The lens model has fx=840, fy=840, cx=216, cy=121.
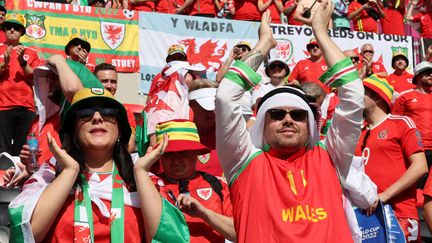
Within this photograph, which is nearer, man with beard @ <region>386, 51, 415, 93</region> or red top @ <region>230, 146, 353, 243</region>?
red top @ <region>230, 146, 353, 243</region>

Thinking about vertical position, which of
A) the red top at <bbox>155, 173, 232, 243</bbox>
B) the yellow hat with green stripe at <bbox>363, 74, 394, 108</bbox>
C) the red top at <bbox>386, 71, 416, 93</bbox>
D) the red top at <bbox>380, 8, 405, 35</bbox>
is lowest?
the red top at <bbox>155, 173, 232, 243</bbox>

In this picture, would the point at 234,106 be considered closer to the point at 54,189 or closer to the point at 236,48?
the point at 54,189

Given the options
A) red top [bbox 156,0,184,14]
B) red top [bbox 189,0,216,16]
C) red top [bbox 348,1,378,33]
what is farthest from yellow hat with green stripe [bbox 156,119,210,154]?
red top [bbox 348,1,378,33]

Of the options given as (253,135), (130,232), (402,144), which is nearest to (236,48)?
(402,144)

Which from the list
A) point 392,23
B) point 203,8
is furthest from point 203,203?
point 392,23

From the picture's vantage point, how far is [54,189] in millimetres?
3975

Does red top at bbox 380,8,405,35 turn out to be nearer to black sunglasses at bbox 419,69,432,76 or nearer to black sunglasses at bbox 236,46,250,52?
black sunglasses at bbox 419,69,432,76

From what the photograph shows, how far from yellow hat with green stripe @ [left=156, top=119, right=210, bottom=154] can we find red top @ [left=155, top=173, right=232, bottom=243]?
19cm

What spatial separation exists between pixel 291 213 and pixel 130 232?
0.82m

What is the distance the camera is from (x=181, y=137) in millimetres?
5129

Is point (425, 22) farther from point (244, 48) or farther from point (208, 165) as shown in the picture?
point (208, 165)

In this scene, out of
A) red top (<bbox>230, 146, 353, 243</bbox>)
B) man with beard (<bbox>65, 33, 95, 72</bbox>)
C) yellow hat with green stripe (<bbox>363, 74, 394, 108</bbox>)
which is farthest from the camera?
man with beard (<bbox>65, 33, 95, 72</bbox>)

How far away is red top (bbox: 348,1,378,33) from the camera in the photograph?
14844 millimetres

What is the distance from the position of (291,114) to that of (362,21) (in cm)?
1083
